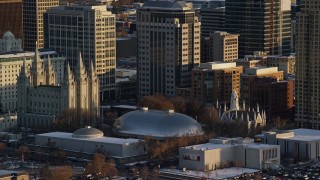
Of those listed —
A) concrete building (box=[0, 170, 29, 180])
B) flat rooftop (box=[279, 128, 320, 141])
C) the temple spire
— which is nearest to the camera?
concrete building (box=[0, 170, 29, 180])

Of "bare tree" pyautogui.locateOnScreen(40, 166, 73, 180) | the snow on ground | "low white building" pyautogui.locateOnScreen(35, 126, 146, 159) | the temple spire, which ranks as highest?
the temple spire

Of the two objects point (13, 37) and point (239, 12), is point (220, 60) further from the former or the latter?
point (13, 37)

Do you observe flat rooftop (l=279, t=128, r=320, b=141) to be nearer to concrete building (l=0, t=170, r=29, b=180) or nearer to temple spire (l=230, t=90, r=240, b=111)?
temple spire (l=230, t=90, r=240, b=111)

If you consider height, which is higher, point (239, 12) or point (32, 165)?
point (239, 12)

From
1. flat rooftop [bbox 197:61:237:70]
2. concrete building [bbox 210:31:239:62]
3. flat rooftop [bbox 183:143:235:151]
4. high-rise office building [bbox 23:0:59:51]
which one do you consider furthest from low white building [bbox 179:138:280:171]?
high-rise office building [bbox 23:0:59:51]

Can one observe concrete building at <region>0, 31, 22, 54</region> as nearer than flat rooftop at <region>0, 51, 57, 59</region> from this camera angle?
No

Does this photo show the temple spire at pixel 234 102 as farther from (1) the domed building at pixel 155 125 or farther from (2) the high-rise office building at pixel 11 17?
(2) the high-rise office building at pixel 11 17

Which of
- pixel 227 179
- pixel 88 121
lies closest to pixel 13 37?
pixel 88 121

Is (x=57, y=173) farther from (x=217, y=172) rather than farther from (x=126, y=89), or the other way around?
(x=126, y=89)
